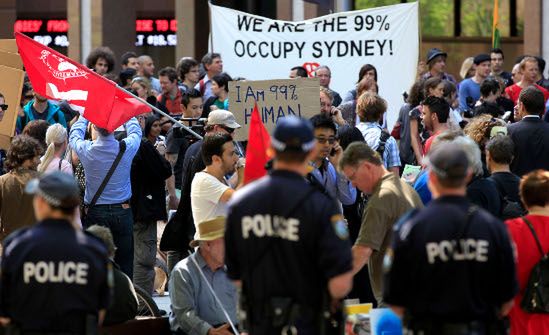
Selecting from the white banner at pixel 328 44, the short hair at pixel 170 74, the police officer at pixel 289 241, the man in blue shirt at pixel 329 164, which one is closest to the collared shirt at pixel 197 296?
the man in blue shirt at pixel 329 164

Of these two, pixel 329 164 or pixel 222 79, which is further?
pixel 222 79

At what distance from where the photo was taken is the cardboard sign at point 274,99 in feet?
38.7

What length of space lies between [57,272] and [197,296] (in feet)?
7.84

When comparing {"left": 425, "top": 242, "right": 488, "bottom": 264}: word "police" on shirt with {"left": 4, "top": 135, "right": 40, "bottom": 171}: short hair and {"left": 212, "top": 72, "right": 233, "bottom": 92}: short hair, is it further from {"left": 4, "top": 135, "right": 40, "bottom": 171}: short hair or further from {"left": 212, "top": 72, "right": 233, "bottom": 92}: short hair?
{"left": 212, "top": 72, "right": 233, "bottom": 92}: short hair

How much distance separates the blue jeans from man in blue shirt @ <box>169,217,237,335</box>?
2.77 m

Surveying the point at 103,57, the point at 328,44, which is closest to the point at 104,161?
the point at 103,57

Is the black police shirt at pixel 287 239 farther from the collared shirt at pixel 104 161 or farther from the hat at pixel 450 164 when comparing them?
the collared shirt at pixel 104 161

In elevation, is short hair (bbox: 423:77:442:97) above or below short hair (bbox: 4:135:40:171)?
above

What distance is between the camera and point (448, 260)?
6.79 metres

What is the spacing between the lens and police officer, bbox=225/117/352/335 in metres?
6.88

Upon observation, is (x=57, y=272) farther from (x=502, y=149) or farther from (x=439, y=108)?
(x=439, y=108)

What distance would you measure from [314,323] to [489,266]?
35.5 inches

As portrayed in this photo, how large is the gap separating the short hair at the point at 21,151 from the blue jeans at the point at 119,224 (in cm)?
155

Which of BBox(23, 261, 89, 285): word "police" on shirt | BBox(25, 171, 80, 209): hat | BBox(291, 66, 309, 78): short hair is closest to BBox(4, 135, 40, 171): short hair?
BBox(25, 171, 80, 209): hat
